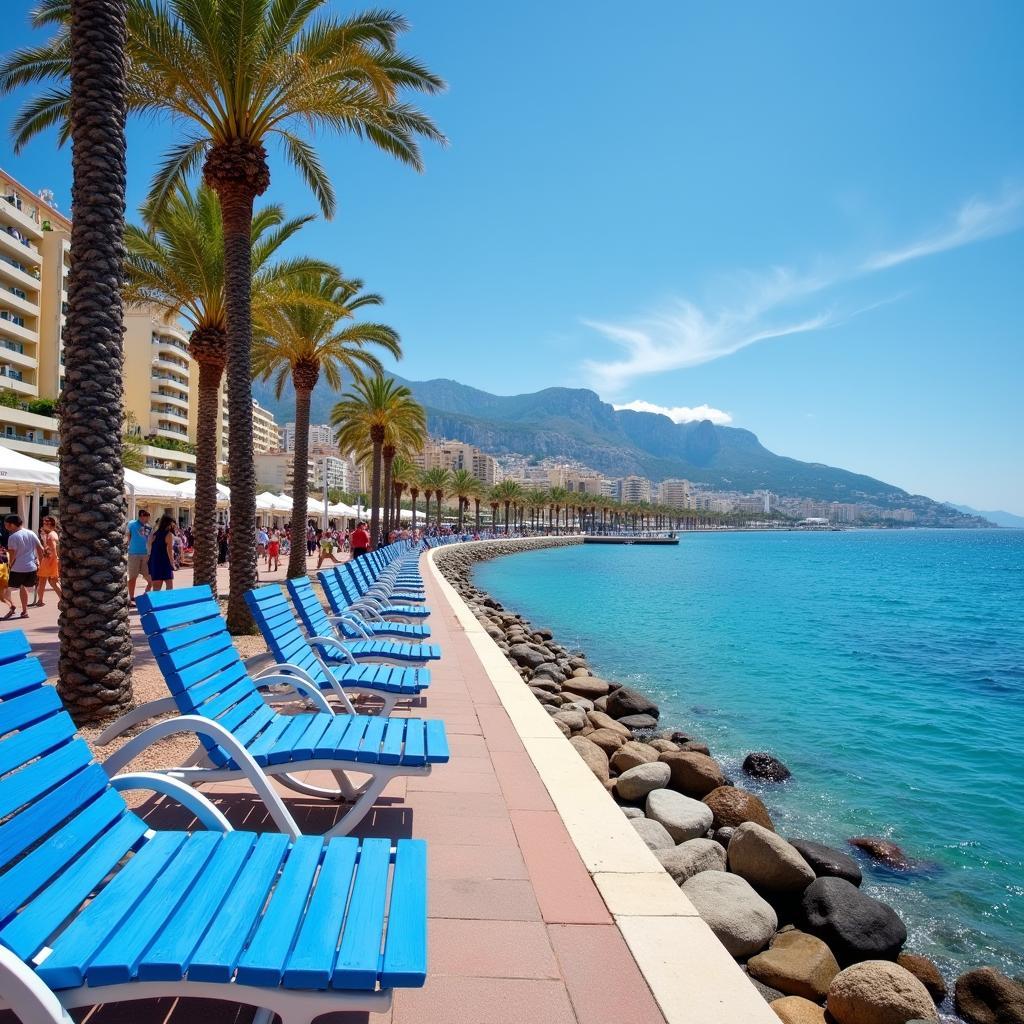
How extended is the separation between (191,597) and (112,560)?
220 cm

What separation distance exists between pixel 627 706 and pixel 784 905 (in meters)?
5.26

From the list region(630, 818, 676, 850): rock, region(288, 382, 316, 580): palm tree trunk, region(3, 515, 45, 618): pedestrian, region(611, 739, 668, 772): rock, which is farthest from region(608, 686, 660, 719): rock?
region(288, 382, 316, 580): palm tree trunk

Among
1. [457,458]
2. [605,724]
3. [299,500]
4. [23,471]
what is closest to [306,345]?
[299,500]

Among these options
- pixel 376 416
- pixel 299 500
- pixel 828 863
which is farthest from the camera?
pixel 376 416

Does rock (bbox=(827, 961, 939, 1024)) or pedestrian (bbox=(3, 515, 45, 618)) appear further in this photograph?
pedestrian (bbox=(3, 515, 45, 618))

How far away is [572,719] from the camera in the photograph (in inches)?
326

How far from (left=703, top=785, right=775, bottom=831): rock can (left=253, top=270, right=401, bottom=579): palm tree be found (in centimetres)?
1319

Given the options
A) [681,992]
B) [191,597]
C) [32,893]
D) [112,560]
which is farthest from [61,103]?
[681,992]

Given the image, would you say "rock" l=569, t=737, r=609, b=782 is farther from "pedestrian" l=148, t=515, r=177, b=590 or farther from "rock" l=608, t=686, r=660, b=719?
"pedestrian" l=148, t=515, r=177, b=590

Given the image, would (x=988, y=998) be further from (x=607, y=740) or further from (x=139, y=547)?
(x=139, y=547)

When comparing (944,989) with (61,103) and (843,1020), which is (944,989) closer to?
(843,1020)

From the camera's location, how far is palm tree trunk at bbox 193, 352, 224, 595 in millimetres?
11656

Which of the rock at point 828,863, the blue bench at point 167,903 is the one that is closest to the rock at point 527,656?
the rock at point 828,863

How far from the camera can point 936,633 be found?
25641 mm
